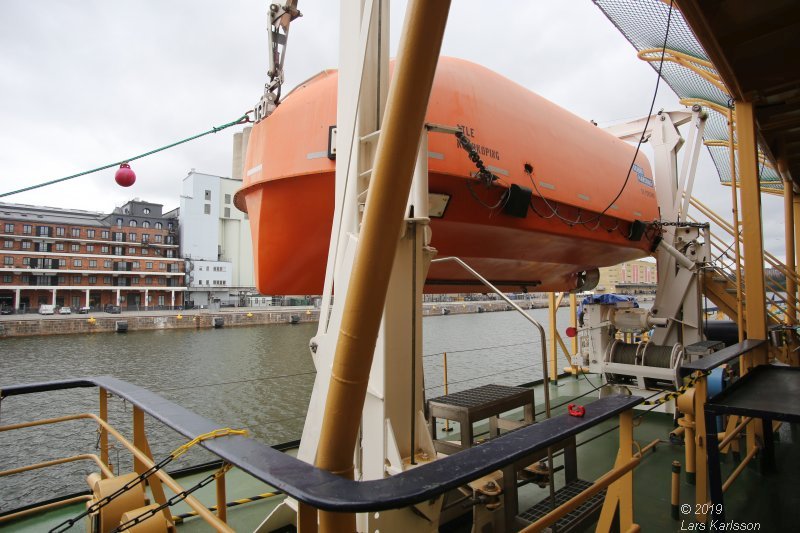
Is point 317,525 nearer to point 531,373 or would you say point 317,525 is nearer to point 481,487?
point 481,487

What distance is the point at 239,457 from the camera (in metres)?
1.02

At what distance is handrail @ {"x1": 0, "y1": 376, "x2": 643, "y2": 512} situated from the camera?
0.82 metres

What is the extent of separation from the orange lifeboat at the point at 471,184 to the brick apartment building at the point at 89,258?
41.9 m

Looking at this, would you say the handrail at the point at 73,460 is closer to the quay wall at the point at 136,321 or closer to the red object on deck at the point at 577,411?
the red object on deck at the point at 577,411

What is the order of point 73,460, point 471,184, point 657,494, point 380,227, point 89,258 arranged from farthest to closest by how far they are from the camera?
point 89,258 → point 657,494 → point 471,184 → point 73,460 → point 380,227

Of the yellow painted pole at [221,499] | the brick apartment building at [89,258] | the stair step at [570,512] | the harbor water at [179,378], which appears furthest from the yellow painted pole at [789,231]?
the brick apartment building at [89,258]

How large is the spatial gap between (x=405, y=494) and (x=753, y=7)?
10.7ft

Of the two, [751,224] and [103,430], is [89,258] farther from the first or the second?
[751,224]

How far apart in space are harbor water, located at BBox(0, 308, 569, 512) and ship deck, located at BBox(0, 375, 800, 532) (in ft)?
2.37

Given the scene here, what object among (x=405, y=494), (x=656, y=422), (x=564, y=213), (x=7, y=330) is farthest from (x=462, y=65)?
(x=7, y=330)

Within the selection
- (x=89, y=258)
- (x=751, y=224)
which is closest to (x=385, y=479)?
(x=751, y=224)

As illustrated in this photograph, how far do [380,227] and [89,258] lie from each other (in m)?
45.5

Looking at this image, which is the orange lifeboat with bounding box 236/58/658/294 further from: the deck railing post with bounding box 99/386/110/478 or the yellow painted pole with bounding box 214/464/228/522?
the yellow painted pole with bounding box 214/464/228/522

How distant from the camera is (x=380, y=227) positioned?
901 millimetres
